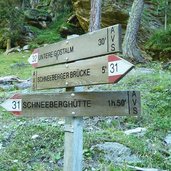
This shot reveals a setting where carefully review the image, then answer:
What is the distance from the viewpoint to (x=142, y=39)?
17.1m

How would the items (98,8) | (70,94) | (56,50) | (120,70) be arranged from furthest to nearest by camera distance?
(98,8)
(56,50)
(70,94)
(120,70)

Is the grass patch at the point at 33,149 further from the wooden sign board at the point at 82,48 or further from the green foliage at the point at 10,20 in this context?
the green foliage at the point at 10,20

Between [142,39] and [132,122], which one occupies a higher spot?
[142,39]

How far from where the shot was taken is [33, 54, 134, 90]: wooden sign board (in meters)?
3.03

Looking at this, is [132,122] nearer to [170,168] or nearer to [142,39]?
[170,168]

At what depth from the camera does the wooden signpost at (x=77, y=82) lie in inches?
123

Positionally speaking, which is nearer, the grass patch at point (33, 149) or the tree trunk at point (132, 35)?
the grass patch at point (33, 149)

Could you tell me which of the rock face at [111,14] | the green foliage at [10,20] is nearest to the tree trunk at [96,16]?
the rock face at [111,14]

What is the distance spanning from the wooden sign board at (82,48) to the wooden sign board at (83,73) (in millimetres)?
61

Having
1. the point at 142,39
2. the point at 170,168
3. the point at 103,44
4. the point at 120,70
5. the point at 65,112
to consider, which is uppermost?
the point at 142,39

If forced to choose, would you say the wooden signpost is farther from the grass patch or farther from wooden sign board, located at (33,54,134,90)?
the grass patch

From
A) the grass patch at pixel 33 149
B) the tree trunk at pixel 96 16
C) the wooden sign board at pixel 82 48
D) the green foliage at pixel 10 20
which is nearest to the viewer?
the wooden sign board at pixel 82 48

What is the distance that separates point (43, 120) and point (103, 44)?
391 centimetres

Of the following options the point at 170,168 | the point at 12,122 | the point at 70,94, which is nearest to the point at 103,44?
the point at 70,94
